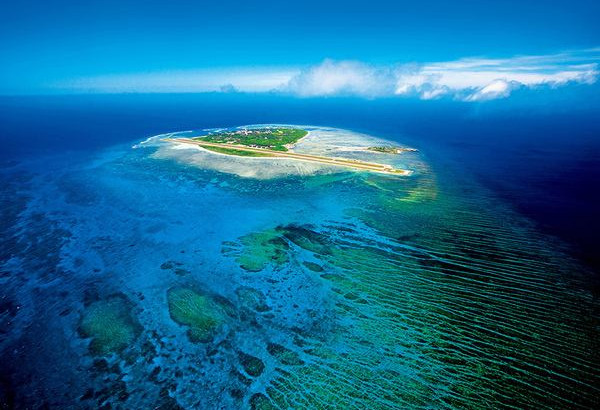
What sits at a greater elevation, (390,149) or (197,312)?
(390,149)

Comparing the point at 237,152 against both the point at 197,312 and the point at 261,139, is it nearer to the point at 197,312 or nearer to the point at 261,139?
the point at 261,139

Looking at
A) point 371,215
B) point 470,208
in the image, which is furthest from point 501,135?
point 371,215

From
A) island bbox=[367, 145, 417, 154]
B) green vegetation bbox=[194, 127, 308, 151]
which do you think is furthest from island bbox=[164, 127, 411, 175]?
island bbox=[367, 145, 417, 154]

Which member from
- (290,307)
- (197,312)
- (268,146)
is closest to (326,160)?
(268,146)

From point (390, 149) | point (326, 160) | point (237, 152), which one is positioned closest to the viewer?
point (326, 160)

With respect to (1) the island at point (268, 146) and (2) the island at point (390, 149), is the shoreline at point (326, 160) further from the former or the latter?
(2) the island at point (390, 149)

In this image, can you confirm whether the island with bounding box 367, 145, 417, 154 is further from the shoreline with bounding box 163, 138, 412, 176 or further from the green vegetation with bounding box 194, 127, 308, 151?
the green vegetation with bounding box 194, 127, 308, 151

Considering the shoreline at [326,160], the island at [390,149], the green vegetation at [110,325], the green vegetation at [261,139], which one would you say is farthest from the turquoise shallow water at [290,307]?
the green vegetation at [261,139]

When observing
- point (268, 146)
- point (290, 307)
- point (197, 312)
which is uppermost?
point (268, 146)
